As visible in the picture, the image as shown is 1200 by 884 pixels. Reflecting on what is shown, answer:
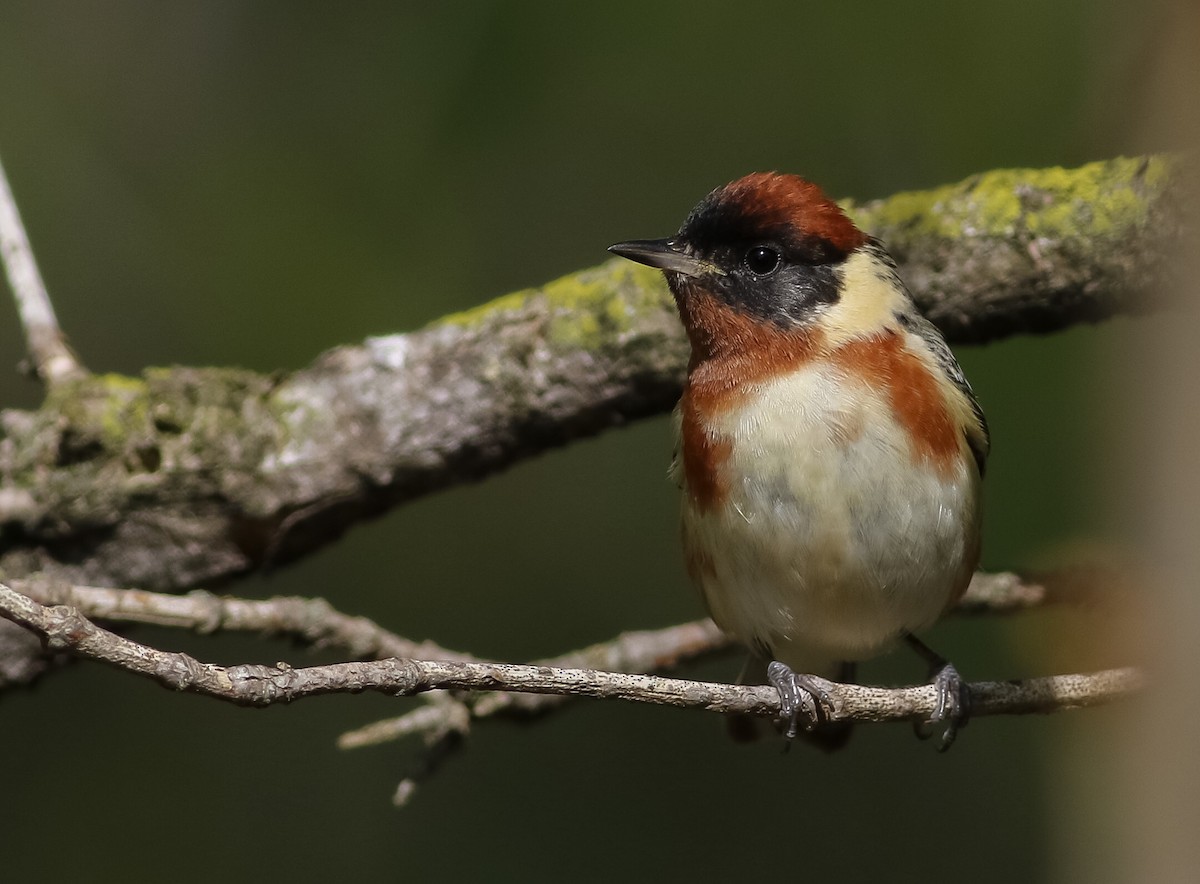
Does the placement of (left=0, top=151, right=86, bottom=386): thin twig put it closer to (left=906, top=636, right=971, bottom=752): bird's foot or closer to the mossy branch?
the mossy branch

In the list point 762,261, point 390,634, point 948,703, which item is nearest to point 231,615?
point 390,634

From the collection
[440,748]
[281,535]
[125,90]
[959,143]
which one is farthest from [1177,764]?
[125,90]

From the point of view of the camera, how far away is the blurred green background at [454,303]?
251 inches

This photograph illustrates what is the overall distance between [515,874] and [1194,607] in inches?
223

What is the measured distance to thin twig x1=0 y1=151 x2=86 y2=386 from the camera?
13.7 ft

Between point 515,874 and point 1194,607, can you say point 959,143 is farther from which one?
point 1194,607

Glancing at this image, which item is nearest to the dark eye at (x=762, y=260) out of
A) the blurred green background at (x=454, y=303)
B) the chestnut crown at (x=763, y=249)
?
the chestnut crown at (x=763, y=249)

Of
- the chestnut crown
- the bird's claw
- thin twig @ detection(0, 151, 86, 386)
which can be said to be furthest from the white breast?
thin twig @ detection(0, 151, 86, 386)

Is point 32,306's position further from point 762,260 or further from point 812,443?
point 812,443

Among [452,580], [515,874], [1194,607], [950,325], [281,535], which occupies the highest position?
[950,325]

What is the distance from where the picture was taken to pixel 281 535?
163 inches

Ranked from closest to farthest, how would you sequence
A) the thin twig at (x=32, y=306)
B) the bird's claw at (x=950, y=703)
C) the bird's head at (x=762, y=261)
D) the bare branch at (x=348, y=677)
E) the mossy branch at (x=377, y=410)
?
the bare branch at (x=348, y=677), the bird's claw at (x=950, y=703), the bird's head at (x=762, y=261), the mossy branch at (x=377, y=410), the thin twig at (x=32, y=306)

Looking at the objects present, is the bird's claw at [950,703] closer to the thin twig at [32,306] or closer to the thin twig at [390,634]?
the thin twig at [390,634]

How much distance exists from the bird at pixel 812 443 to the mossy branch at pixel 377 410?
257 mm
